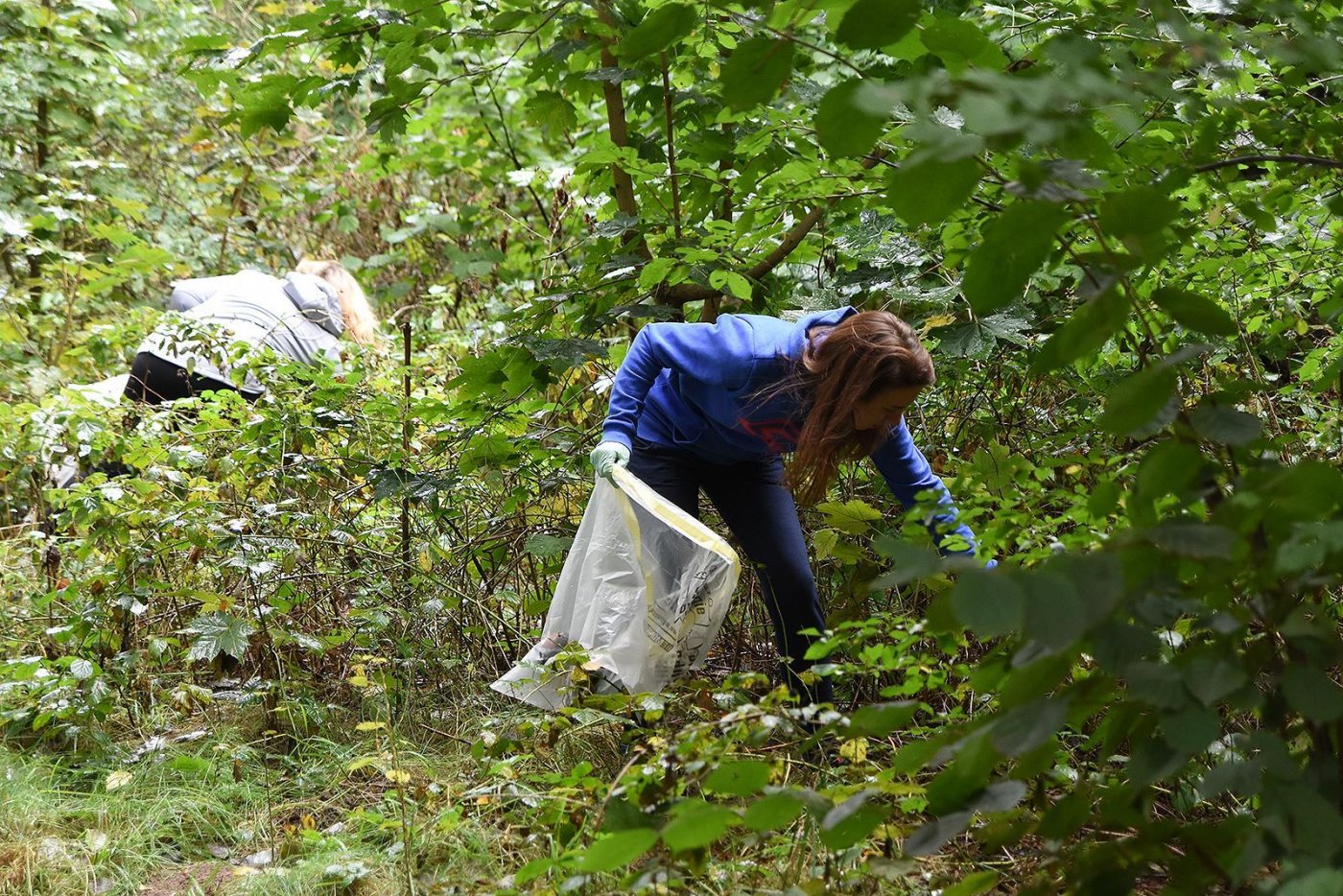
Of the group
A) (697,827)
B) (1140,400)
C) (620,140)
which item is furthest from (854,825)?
(620,140)

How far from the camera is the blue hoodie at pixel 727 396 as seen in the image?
2859mm

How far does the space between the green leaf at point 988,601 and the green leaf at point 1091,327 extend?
0.33m

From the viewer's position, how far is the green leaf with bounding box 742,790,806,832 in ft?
4.28

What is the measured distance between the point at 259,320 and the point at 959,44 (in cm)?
430

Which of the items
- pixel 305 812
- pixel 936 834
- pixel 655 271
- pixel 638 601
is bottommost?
pixel 305 812

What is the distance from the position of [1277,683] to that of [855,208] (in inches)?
79.3

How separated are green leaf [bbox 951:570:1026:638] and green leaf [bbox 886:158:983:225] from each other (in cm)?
36

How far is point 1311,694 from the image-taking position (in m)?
1.16

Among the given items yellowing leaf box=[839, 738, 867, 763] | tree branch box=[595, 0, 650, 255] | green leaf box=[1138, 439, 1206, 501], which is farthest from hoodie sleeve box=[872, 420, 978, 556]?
green leaf box=[1138, 439, 1206, 501]

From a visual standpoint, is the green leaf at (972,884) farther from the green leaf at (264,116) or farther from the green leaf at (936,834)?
the green leaf at (264,116)

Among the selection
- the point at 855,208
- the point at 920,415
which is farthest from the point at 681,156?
the point at 920,415

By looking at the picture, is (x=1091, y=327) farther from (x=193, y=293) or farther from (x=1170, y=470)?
(x=193, y=293)

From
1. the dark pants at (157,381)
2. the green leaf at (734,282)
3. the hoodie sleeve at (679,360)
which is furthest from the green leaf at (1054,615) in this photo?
the dark pants at (157,381)

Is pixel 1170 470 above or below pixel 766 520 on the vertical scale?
above
